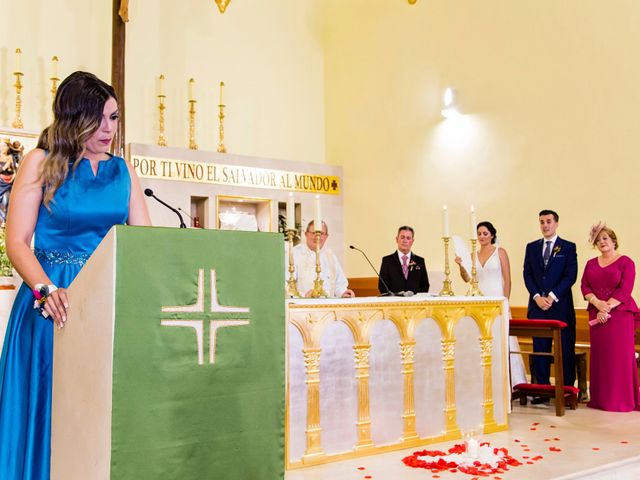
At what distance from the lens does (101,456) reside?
149 cm

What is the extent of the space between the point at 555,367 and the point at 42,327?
443cm

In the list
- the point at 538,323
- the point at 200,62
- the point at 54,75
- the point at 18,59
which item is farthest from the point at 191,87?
the point at 538,323

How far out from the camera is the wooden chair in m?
5.35

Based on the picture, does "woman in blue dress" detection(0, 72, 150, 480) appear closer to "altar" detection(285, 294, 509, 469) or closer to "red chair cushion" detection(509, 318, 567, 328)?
"altar" detection(285, 294, 509, 469)

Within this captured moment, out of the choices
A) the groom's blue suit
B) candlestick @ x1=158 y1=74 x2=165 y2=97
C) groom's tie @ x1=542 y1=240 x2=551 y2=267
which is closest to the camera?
the groom's blue suit

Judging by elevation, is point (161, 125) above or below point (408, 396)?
above

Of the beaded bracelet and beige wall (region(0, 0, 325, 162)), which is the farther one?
beige wall (region(0, 0, 325, 162))

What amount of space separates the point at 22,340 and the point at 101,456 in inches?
16.8

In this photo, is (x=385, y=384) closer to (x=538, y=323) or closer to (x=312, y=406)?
(x=312, y=406)

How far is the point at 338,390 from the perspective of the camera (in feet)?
12.9

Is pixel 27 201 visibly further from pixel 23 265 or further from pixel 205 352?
pixel 205 352

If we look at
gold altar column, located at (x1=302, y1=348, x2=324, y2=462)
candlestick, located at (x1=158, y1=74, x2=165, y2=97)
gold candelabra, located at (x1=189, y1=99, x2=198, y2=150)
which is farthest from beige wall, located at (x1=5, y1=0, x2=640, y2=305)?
gold altar column, located at (x1=302, y1=348, x2=324, y2=462)

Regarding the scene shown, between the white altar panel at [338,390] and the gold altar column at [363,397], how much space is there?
24 millimetres

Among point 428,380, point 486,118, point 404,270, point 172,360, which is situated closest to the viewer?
point 172,360
